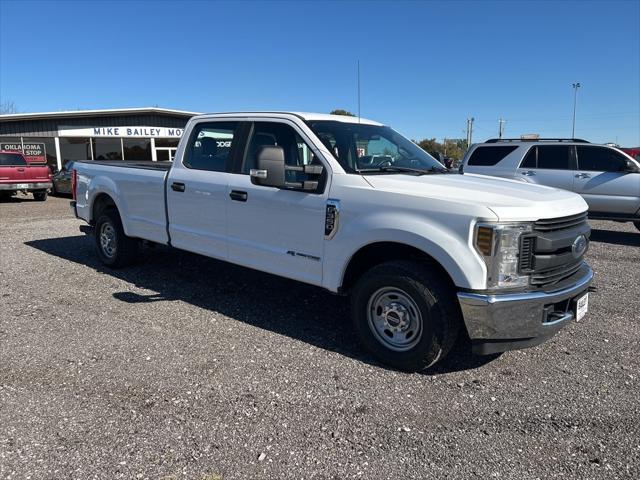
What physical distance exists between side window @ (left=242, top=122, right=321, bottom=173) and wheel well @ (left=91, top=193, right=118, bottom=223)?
2.75m

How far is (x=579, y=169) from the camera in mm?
10469

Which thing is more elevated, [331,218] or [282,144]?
[282,144]

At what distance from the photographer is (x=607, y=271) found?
7.28 metres

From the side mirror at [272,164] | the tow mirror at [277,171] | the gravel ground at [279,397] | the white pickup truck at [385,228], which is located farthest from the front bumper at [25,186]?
the side mirror at [272,164]

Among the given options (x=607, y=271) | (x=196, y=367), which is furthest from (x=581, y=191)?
(x=196, y=367)

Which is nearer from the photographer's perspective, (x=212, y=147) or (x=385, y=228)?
(x=385, y=228)

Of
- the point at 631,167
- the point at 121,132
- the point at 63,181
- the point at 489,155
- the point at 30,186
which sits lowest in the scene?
the point at 30,186

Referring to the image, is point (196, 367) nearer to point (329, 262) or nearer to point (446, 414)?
point (329, 262)

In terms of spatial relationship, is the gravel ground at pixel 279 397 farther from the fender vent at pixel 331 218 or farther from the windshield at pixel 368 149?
the windshield at pixel 368 149

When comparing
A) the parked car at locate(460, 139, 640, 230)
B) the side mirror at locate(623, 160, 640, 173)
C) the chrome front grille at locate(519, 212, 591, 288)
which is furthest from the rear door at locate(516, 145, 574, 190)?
the chrome front grille at locate(519, 212, 591, 288)

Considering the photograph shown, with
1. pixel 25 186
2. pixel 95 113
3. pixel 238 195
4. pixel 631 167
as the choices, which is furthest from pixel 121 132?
pixel 238 195

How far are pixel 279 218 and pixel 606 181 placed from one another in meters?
8.28

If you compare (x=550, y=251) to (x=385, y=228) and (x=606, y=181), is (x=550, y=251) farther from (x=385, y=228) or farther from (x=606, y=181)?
(x=606, y=181)

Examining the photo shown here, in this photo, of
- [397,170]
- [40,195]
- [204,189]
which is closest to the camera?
[397,170]
